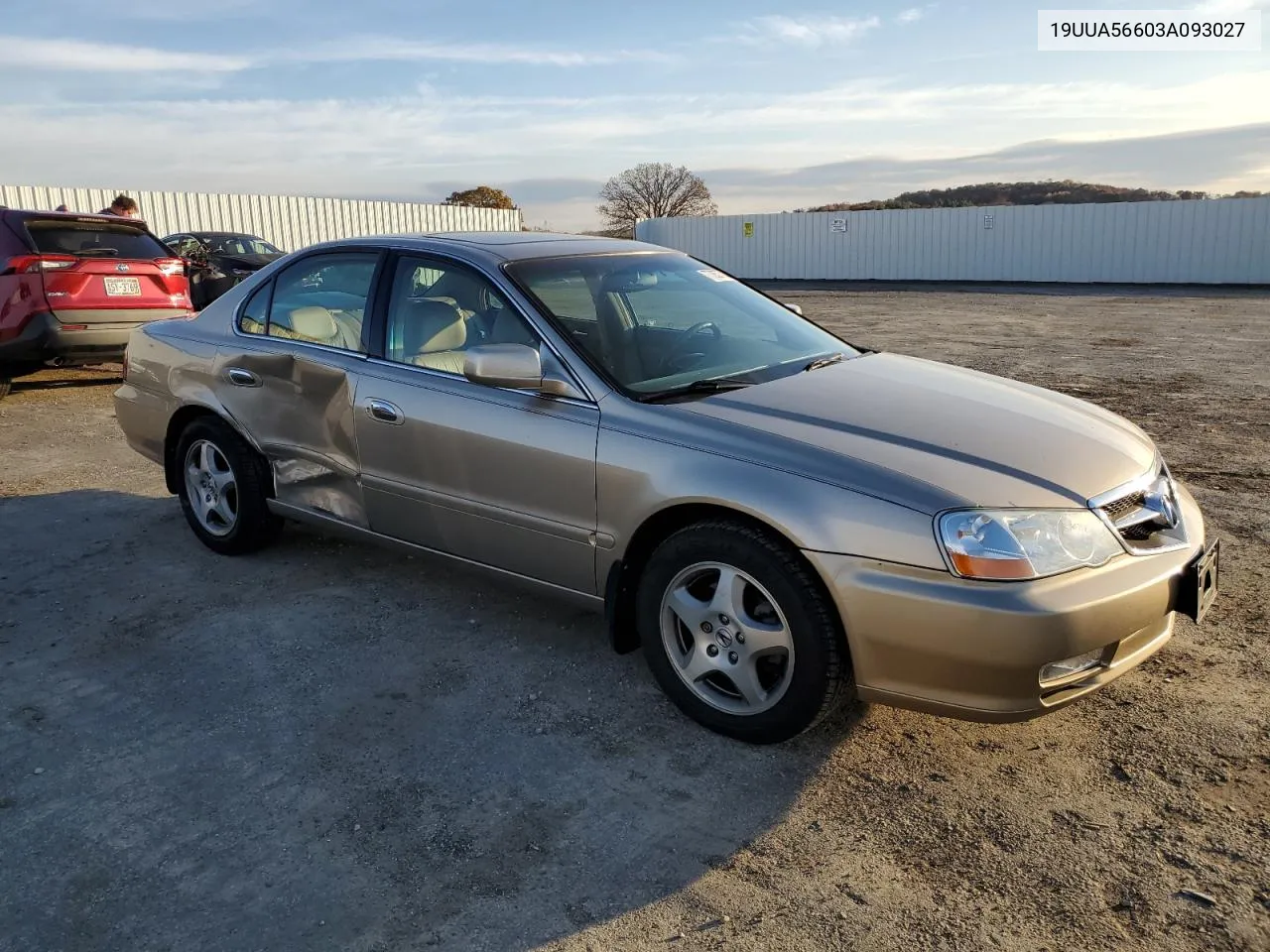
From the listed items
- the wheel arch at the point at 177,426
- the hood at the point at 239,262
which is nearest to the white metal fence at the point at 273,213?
the hood at the point at 239,262

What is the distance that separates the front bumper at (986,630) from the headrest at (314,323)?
252 centimetres

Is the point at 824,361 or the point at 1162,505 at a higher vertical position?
the point at 824,361

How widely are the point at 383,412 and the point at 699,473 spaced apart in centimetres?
152

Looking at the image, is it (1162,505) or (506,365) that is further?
(506,365)

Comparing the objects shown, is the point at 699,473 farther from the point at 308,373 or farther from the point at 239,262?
the point at 239,262

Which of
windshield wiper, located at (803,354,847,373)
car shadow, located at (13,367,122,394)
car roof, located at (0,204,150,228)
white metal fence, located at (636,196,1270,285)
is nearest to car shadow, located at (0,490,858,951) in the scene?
windshield wiper, located at (803,354,847,373)

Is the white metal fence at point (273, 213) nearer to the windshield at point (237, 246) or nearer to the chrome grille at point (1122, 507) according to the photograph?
the windshield at point (237, 246)

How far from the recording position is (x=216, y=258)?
52.9 ft

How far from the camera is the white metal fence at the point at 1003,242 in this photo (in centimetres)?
2967

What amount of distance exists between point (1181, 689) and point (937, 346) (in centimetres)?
1085

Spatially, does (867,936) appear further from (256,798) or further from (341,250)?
(341,250)

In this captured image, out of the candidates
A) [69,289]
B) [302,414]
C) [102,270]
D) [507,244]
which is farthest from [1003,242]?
[302,414]

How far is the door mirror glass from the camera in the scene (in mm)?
3441

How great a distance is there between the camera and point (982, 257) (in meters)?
33.8
